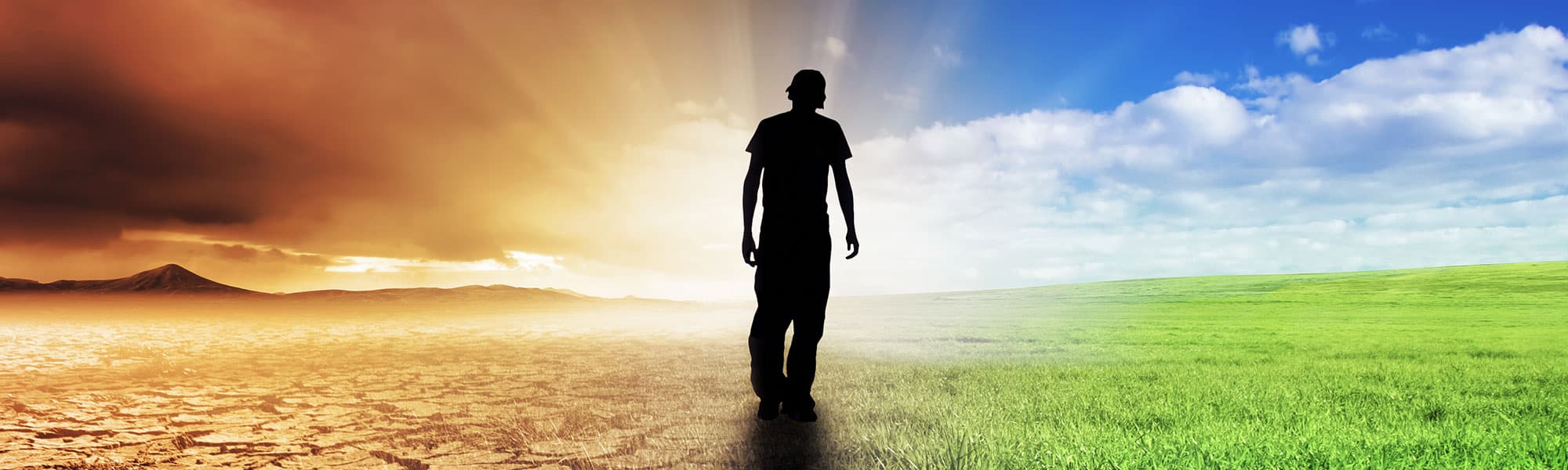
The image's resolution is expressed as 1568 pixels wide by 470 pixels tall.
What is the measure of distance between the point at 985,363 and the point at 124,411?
9882 millimetres

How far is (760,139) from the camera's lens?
5562mm

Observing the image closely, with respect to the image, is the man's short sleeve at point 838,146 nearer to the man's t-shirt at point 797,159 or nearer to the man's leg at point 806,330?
the man's t-shirt at point 797,159

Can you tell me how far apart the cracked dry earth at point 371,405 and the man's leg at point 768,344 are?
304 mm

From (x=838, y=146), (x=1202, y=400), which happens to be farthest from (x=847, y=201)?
(x=1202, y=400)

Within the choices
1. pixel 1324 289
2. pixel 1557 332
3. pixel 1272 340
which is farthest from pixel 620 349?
pixel 1324 289

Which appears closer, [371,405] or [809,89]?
[809,89]

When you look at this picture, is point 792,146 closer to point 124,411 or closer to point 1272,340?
point 124,411

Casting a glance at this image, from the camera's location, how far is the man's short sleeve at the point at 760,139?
5562mm

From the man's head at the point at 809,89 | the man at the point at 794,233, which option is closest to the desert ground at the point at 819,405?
the man at the point at 794,233

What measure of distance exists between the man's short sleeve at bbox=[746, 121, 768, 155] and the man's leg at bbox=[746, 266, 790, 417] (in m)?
0.89

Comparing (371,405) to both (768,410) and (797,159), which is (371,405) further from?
(797,159)

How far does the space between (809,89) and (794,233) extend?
111 cm

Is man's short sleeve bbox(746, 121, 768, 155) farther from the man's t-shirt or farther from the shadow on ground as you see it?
the shadow on ground

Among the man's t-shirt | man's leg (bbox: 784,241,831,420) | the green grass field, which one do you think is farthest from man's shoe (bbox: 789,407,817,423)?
the man's t-shirt
